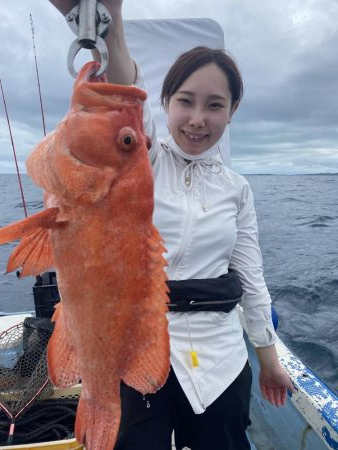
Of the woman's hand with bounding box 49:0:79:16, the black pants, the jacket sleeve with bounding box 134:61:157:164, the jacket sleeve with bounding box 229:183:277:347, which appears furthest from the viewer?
the jacket sleeve with bounding box 229:183:277:347

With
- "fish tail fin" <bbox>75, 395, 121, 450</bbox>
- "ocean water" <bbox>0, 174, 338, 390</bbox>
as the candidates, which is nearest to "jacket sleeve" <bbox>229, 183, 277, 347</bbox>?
"fish tail fin" <bbox>75, 395, 121, 450</bbox>

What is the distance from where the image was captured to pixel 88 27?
1.38 metres

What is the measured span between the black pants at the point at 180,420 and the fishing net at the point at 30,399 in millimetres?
912

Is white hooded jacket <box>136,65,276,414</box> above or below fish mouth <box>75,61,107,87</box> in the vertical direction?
below

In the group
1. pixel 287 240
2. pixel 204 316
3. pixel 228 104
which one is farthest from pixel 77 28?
pixel 287 240

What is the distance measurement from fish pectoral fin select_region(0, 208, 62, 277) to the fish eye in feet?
1.10

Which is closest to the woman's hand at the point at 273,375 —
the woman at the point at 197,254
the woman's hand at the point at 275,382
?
the woman's hand at the point at 275,382

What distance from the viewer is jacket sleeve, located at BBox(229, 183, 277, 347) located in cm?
258

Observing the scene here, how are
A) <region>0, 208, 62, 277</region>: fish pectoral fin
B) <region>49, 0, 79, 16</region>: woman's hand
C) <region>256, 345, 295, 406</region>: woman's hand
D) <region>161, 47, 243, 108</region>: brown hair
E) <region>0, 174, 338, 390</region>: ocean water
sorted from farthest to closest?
<region>0, 174, 338, 390</region>: ocean water → <region>256, 345, 295, 406</region>: woman's hand → <region>161, 47, 243, 108</region>: brown hair → <region>49, 0, 79, 16</region>: woman's hand → <region>0, 208, 62, 277</region>: fish pectoral fin

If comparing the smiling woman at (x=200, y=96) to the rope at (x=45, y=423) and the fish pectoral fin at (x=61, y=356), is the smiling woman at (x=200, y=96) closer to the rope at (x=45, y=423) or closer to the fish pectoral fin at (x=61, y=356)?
the fish pectoral fin at (x=61, y=356)

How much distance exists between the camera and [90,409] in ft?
5.16

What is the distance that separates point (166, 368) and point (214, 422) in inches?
41.0

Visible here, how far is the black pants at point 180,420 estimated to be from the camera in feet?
7.21

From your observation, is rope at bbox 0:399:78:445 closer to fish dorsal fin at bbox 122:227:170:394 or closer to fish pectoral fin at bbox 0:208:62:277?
fish dorsal fin at bbox 122:227:170:394
